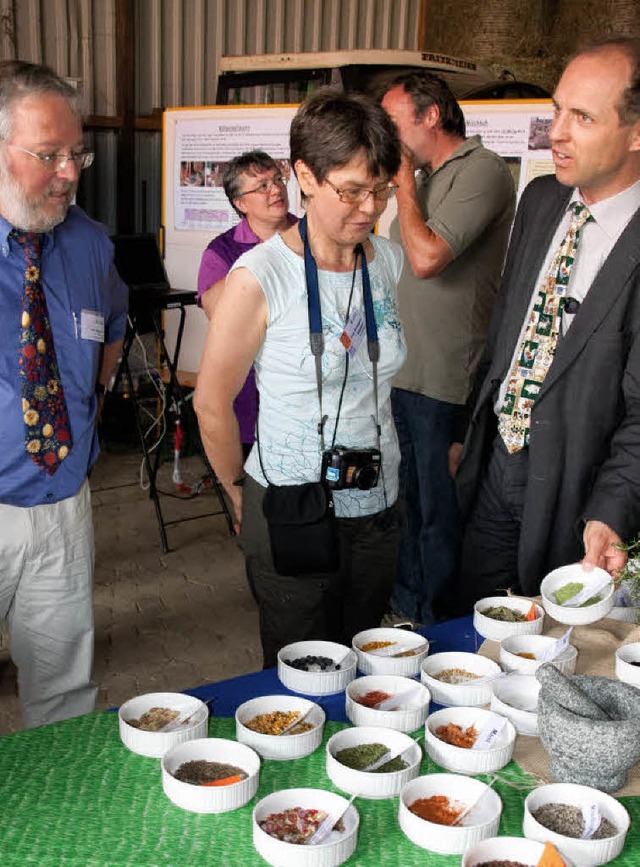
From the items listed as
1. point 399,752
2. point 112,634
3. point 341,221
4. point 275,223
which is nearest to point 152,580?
point 112,634

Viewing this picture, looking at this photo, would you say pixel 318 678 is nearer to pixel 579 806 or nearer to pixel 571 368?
pixel 579 806

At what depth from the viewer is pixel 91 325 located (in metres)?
2.17

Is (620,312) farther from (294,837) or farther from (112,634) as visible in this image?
(112,634)

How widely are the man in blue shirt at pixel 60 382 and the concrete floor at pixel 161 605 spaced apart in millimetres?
711

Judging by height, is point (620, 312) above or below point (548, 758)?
above

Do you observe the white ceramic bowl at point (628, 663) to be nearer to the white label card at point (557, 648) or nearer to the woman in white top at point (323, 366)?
the white label card at point (557, 648)

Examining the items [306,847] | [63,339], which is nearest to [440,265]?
[63,339]

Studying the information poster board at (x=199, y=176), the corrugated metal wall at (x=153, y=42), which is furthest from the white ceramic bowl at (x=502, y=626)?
the corrugated metal wall at (x=153, y=42)

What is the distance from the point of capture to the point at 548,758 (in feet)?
4.61

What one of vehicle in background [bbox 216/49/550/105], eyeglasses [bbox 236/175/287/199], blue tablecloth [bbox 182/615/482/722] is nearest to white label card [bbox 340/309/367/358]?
blue tablecloth [bbox 182/615/482/722]

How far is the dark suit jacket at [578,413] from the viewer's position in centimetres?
203

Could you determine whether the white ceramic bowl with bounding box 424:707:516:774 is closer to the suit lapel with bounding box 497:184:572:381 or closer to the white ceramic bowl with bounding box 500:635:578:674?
the white ceramic bowl with bounding box 500:635:578:674

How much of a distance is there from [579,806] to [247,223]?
2383 millimetres

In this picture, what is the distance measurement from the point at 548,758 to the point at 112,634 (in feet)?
8.03
